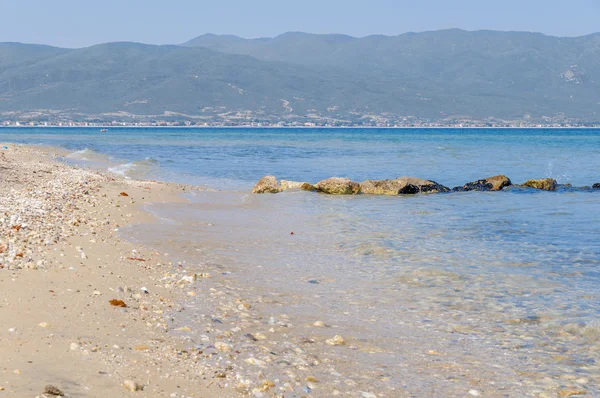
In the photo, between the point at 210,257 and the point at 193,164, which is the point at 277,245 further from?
the point at 193,164

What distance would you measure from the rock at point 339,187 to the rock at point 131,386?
20.5m

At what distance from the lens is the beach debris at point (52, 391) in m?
5.44

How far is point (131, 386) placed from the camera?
231 inches

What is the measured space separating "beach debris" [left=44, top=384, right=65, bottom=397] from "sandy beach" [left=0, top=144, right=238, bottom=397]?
0.4 inches

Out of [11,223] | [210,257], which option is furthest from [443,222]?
[11,223]

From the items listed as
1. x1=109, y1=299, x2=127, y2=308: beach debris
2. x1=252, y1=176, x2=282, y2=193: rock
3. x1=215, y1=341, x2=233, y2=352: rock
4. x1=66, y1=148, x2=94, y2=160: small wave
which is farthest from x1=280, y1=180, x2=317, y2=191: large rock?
x1=66, y1=148, x2=94, y2=160: small wave

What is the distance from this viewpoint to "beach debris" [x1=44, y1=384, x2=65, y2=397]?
214 inches

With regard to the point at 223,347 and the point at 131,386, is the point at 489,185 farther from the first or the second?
the point at 131,386

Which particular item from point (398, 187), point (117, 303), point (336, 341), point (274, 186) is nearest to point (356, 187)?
point (398, 187)

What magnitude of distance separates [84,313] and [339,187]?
18.9 m

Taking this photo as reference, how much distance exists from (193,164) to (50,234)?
33007 millimetres

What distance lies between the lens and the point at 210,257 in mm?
12586

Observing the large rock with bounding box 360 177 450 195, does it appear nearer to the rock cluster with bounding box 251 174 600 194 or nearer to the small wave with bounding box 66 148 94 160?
the rock cluster with bounding box 251 174 600 194

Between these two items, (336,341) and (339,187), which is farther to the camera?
(339,187)
